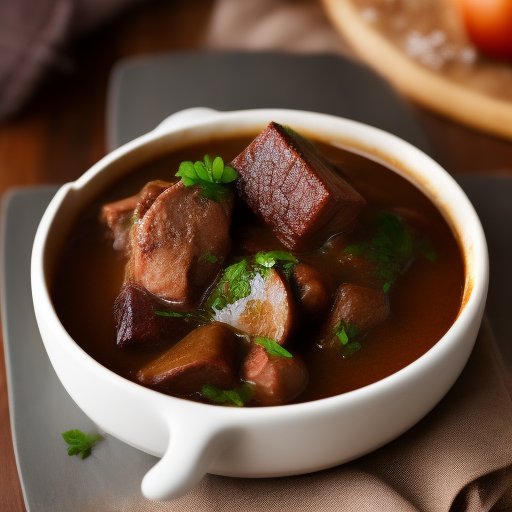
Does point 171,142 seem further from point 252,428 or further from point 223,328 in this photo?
point 252,428

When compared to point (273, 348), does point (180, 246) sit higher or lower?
higher

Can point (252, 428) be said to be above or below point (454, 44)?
above

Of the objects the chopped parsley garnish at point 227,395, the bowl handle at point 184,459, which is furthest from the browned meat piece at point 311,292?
the bowl handle at point 184,459

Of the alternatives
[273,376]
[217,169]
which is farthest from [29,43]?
[273,376]

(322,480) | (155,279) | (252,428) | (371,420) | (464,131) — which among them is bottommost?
(464,131)

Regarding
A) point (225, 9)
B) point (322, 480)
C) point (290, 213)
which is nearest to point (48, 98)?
point (225, 9)

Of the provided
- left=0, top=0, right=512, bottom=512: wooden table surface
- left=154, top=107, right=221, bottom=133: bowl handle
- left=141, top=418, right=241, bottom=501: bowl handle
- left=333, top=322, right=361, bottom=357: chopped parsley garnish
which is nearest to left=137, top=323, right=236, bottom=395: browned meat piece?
left=141, top=418, right=241, bottom=501: bowl handle

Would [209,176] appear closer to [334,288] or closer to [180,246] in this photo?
[180,246]
